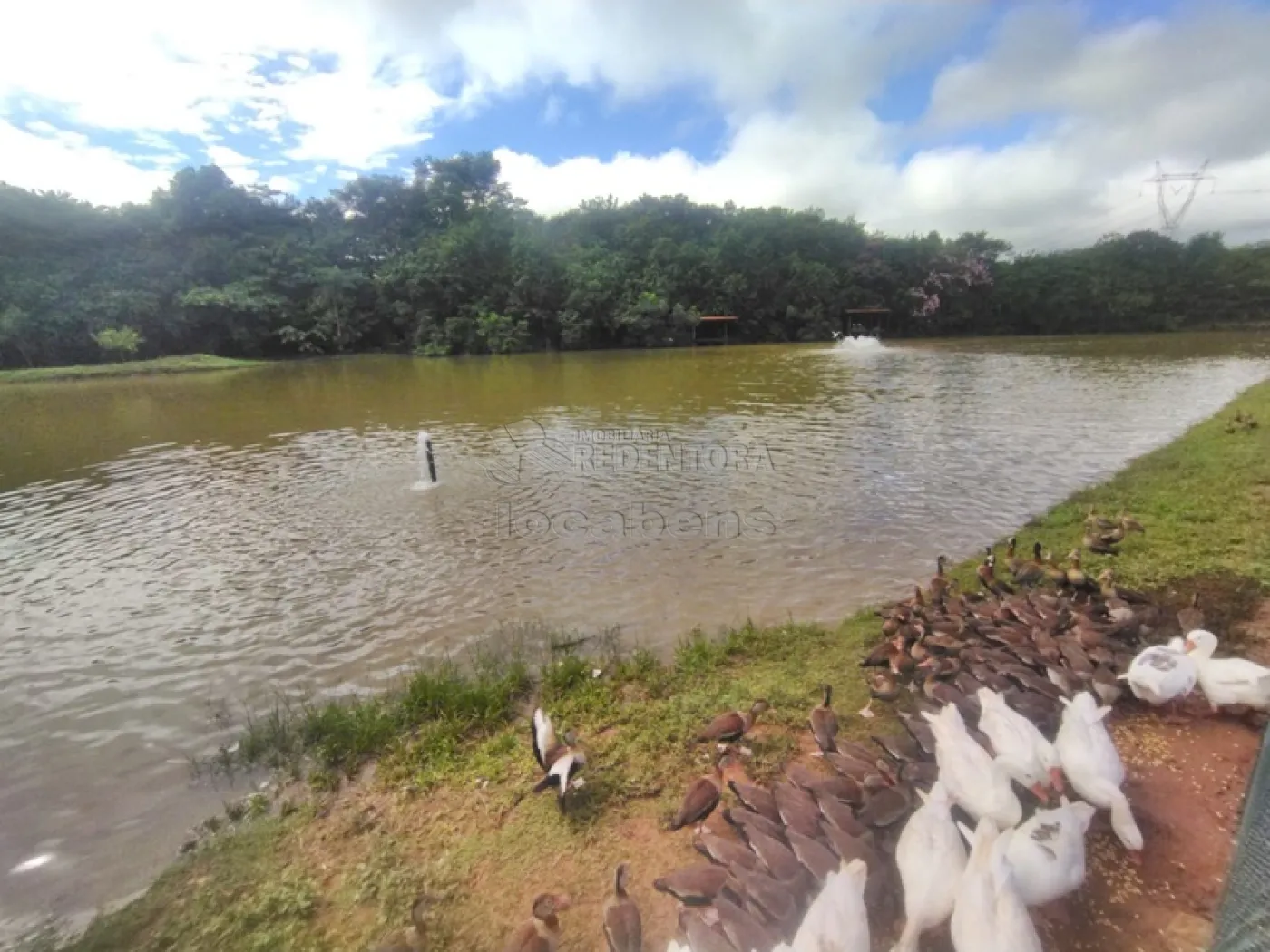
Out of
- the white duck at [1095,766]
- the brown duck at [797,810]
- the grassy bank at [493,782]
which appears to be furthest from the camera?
the grassy bank at [493,782]

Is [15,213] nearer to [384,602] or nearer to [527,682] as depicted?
[384,602]

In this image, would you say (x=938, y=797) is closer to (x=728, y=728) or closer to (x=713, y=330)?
(x=728, y=728)

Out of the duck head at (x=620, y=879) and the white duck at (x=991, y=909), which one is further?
the duck head at (x=620, y=879)

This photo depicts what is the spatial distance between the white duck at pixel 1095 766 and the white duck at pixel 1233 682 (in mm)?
1183

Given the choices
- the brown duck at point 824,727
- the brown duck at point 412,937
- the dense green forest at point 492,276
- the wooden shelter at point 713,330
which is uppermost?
the dense green forest at point 492,276

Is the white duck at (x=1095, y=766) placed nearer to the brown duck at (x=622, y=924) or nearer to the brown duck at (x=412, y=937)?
the brown duck at (x=622, y=924)

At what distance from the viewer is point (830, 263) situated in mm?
61656

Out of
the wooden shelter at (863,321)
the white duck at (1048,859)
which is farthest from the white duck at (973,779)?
the wooden shelter at (863,321)

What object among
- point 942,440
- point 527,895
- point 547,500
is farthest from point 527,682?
point 942,440

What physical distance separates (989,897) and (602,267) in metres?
53.7

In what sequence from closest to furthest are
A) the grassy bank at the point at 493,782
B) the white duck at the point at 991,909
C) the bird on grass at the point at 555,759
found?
the white duck at the point at 991,909
the grassy bank at the point at 493,782
the bird on grass at the point at 555,759

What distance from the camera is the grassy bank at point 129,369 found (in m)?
36.2

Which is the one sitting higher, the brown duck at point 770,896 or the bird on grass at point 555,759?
the brown duck at point 770,896
